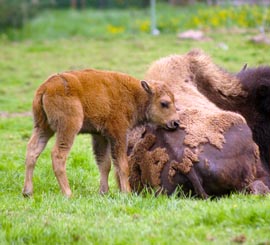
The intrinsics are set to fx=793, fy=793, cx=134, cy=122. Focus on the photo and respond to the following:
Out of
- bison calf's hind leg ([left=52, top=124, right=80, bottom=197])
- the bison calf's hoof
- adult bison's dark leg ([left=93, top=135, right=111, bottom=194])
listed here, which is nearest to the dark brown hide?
adult bison's dark leg ([left=93, top=135, right=111, bottom=194])

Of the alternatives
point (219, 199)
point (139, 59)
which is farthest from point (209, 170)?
point (139, 59)

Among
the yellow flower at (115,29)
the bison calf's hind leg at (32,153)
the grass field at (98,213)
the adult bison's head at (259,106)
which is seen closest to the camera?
the grass field at (98,213)

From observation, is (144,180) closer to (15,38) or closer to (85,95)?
(85,95)

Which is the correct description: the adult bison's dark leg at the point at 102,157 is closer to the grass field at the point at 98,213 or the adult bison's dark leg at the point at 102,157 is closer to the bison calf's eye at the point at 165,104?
the grass field at the point at 98,213

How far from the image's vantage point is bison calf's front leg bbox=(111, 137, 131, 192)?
729 centimetres

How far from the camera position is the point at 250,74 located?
8.56 meters

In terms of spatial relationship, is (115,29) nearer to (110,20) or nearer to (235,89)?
(110,20)

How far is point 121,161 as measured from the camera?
7.32 meters

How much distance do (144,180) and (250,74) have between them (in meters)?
1.97

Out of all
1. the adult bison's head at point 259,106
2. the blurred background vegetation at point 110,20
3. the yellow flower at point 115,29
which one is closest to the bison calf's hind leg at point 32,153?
the adult bison's head at point 259,106

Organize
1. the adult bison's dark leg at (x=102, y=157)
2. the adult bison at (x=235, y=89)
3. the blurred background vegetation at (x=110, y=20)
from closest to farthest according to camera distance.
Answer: the adult bison's dark leg at (x=102, y=157)
the adult bison at (x=235, y=89)
the blurred background vegetation at (x=110, y=20)

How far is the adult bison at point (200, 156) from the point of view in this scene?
22.5 feet

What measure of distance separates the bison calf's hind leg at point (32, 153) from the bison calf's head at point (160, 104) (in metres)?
0.99

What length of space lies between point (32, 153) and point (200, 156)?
166cm
